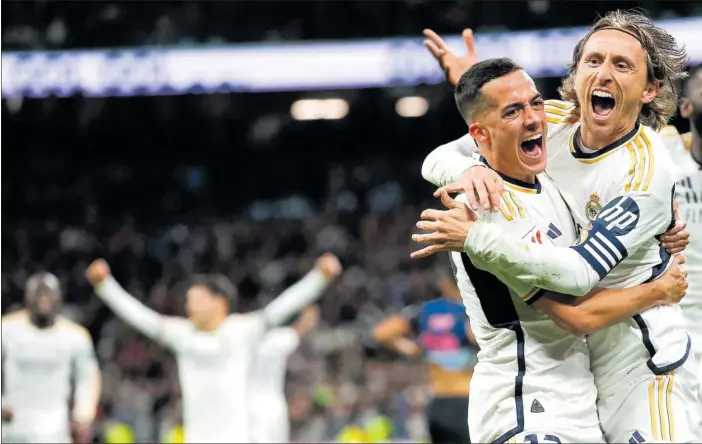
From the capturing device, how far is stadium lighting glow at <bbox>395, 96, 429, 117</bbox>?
56.5ft

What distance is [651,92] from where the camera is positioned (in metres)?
3.89

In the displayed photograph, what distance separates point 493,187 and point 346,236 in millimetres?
12905

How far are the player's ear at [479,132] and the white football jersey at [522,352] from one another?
6.7 inches

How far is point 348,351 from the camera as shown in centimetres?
1314

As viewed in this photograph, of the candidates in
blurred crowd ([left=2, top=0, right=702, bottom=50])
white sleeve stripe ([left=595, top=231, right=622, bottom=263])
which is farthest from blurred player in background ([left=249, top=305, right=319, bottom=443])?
white sleeve stripe ([left=595, top=231, right=622, bottom=263])

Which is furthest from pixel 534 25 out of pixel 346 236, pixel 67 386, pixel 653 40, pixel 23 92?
pixel 653 40

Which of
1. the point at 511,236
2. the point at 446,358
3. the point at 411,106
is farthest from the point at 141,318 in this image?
the point at 411,106

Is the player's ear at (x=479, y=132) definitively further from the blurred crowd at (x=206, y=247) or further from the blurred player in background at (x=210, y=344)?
the blurred crowd at (x=206, y=247)

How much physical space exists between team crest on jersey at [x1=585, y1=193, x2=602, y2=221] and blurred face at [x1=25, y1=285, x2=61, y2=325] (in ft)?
18.6

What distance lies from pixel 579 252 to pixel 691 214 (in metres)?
1.72

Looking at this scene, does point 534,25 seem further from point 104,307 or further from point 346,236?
point 104,307

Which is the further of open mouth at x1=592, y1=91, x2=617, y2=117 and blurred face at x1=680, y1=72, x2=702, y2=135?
blurred face at x1=680, y1=72, x2=702, y2=135

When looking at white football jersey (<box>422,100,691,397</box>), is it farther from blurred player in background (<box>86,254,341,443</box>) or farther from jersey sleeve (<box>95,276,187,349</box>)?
jersey sleeve (<box>95,276,187,349</box>)

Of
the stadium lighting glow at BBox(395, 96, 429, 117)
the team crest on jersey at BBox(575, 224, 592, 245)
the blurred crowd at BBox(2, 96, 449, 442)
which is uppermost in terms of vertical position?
the stadium lighting glow at BBox(395, 96, 429, 117)
